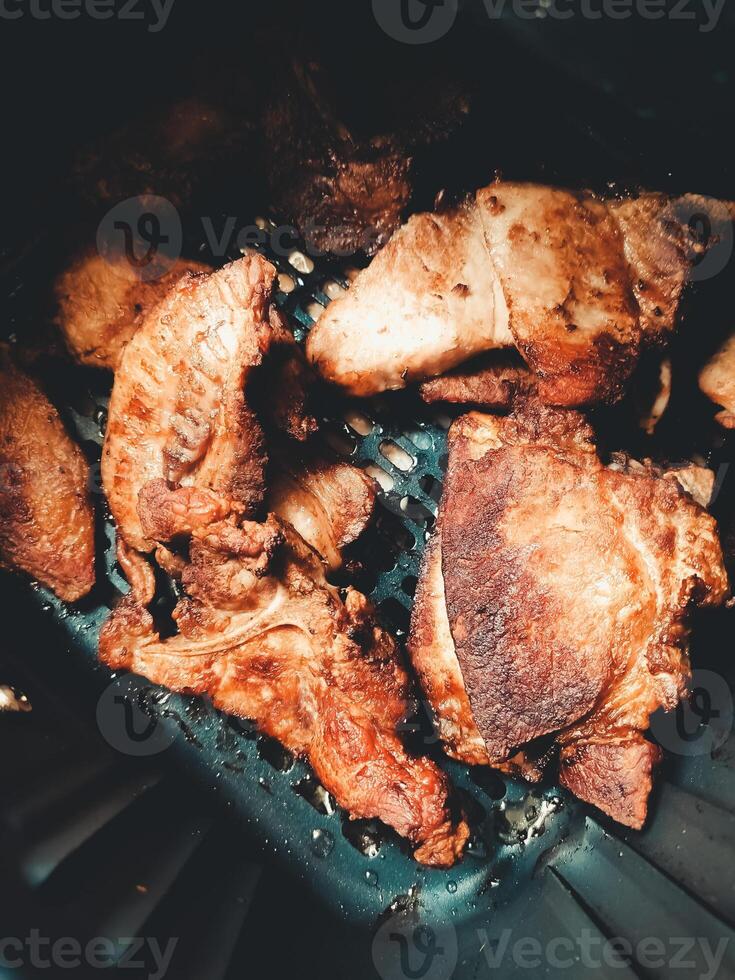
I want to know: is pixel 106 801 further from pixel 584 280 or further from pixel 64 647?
pixel 584 280

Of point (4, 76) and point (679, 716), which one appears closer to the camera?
point (4, 76)

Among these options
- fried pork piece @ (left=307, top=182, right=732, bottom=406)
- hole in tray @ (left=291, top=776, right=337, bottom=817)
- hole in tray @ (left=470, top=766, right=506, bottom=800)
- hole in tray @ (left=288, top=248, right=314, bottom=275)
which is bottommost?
hole in tray @ (left=470, top=766, right=506, bottom=800)

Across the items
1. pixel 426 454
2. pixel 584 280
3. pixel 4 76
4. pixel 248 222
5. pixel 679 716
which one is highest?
pixel 4 76

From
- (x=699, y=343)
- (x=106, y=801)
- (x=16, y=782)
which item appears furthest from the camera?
(x=699, y=343)

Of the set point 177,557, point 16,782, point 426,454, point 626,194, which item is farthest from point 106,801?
point 626,194

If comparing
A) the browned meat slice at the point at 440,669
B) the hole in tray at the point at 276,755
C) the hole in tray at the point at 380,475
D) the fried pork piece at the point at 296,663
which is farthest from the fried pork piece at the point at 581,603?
the hole in tray at the point at 276,755

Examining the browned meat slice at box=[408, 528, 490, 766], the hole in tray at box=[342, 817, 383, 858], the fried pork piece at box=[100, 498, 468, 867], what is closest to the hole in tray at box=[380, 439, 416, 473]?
the browned meat slice at box=[408, 528, 490, 766]

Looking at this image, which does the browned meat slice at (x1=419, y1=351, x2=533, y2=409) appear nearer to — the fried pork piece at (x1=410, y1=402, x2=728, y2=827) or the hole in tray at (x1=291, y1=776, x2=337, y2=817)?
the fried pork piece at (x1=410, y1=402, x2=728, y2=827)

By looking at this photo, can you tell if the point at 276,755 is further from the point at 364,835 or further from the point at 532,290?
the point at 532,290

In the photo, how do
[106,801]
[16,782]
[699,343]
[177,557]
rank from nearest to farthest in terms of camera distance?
[16,782]
[106,801]
[177,557]
[699,343]
